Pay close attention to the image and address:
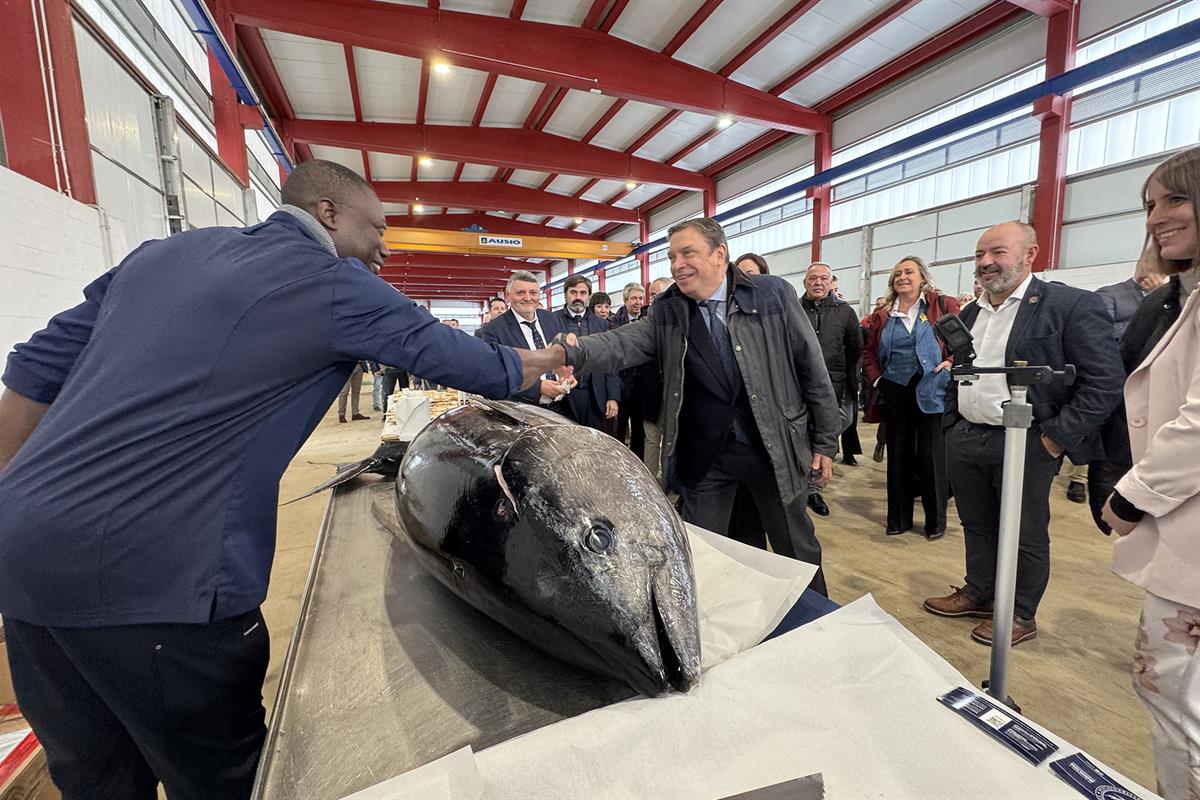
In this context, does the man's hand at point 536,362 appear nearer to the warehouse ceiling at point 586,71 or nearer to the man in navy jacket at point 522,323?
the man in navy jacket at point 522,323

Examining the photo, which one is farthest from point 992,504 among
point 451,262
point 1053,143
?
point 451,262

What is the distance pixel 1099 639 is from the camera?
8.20 feet

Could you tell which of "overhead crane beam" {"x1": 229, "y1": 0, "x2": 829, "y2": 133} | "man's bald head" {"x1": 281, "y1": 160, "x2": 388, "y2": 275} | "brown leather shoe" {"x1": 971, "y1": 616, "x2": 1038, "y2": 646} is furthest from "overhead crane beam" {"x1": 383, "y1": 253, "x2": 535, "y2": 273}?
"brown leather shoe" {"x1": 971, "y1": 616, "x2": 1038, "y2": 646}

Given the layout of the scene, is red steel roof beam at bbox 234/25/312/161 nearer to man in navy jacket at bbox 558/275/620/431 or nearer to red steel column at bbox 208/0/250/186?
red steel column at bbox 208/0/250/186

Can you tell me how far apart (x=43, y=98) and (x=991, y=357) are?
208 inches

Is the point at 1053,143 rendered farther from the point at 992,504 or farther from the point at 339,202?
the point at 339,202

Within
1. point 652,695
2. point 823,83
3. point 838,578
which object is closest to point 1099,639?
point 838,578

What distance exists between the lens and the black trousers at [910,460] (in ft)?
12.3

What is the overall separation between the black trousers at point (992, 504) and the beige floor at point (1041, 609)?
0.88ft

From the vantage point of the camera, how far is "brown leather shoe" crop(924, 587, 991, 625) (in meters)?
2.70

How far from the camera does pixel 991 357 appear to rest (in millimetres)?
2375

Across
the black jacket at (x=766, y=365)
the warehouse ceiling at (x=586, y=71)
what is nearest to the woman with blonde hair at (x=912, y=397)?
the black jacket at (x=766, y=365)

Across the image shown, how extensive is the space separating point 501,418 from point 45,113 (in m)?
3.80

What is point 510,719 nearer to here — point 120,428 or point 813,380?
point 120,428
